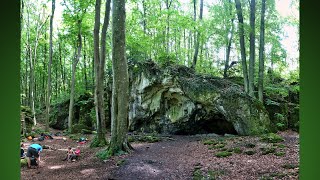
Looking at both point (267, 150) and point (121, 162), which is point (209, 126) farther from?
point (121, 162)

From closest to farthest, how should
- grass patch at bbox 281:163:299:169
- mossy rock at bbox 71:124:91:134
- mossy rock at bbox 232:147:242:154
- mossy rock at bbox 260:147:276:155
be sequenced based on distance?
1. grass patch at bbox 281:163:299:169
2. mossy rock at bbox 260:147:276:155
3. mossy rock at bbox 232:147:242:154
4. mossy rock at bbox 71:124:91:134

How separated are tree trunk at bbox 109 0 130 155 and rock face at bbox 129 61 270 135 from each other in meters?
5.97

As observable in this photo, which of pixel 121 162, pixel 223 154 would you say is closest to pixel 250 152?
pixel 223 154

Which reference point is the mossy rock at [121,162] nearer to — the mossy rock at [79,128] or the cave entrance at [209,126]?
the cave entrance at [209,126]

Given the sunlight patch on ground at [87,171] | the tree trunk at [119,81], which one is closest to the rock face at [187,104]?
the tree trunk at [119,81]

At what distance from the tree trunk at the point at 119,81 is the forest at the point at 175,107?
0.12 ft

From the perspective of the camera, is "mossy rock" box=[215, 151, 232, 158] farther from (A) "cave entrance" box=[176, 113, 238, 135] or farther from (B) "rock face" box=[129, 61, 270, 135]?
(A) "cave entrance" box=[176, 113, 238, 135]

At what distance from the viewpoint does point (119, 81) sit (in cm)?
961

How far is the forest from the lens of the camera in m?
7.82

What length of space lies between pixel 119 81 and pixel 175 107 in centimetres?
657

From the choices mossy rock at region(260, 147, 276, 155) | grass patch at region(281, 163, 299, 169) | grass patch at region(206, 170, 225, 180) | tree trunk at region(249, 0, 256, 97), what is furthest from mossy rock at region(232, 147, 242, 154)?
tree trunk at region(249, 0, 256, 97)

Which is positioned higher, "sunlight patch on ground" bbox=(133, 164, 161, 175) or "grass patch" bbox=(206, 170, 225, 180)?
"grass patch" bbox=(206, 170, 225, 180)

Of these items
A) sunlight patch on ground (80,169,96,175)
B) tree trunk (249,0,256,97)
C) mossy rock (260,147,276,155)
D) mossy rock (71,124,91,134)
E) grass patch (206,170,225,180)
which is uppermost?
tree trunk (249,0,256,97)

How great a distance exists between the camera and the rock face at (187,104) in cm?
1298
